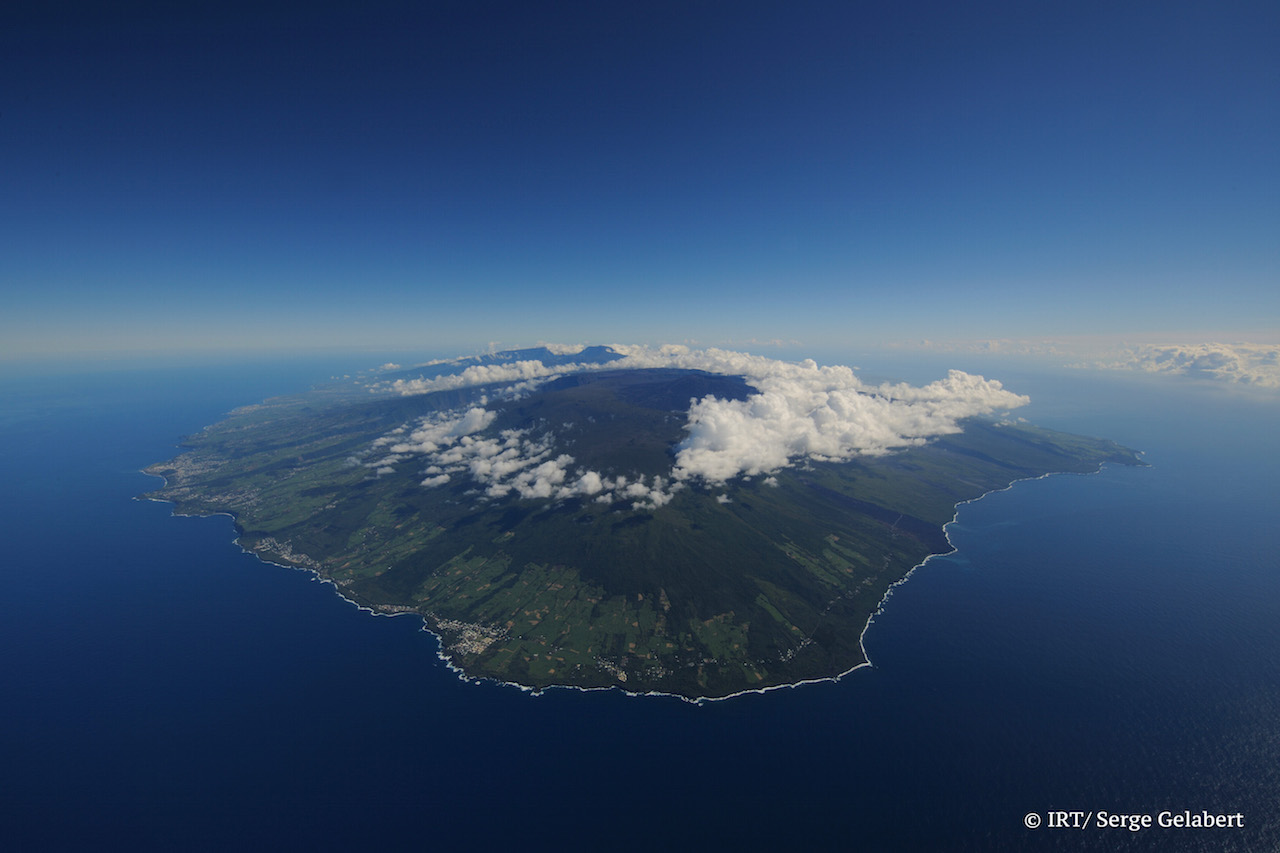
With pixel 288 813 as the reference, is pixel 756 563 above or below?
above

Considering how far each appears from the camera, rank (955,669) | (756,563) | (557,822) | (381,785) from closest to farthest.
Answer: (557,822)
(381,785)
(955,669)
(756,563)

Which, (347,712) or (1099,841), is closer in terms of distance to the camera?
(1099,841)

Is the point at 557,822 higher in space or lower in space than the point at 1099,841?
lower

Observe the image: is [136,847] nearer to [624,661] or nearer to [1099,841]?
[624,661]

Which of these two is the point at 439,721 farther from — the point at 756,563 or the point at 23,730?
the point at 756,563

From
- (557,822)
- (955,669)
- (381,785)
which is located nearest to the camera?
(557,822)

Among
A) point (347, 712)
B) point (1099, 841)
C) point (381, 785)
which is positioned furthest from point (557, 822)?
point (1099, 841)

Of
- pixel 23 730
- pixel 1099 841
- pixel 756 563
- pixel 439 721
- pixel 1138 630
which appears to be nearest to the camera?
pixel 1099 841

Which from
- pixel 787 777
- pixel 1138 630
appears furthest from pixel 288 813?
pixel 1138 630

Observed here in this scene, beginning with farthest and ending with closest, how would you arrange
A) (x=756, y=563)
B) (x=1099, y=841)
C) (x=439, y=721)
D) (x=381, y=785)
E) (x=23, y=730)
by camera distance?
(x=756, y=563) → (x=439, y=721) → (x=23, y=730) → (x=381, y=785) → (x=1099, y=841)
